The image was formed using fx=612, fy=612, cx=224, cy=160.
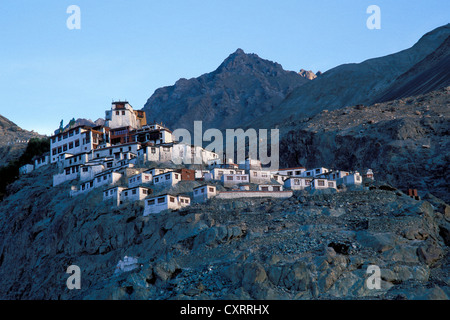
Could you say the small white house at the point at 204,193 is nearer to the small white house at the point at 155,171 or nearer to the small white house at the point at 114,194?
the small white house at the point at 155,171

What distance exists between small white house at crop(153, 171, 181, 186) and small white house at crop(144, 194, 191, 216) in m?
6.00

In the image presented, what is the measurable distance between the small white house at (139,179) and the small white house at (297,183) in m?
19.7

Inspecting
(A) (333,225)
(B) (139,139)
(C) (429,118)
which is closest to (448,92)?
(C) (429,118)

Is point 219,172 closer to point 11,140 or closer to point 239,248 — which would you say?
point 239,248

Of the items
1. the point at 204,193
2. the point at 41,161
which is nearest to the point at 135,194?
the point at 204,193

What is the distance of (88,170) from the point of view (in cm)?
9731

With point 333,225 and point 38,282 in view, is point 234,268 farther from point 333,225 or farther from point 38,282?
point 38,282

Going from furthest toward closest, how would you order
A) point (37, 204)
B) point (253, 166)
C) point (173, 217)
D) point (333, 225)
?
point (253, 166) → point (37, 204) → point (173, 217) → point (333, 225)

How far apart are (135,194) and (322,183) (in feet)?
84.2

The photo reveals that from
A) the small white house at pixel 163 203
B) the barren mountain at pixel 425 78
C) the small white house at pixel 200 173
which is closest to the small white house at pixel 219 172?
the small white house at pixel 200 173

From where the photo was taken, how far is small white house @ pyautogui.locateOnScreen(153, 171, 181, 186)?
3374 inches

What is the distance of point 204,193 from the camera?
266ft

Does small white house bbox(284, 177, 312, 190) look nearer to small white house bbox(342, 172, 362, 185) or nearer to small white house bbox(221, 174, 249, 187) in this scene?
small white house bbox(342, 172, 362, 185)
